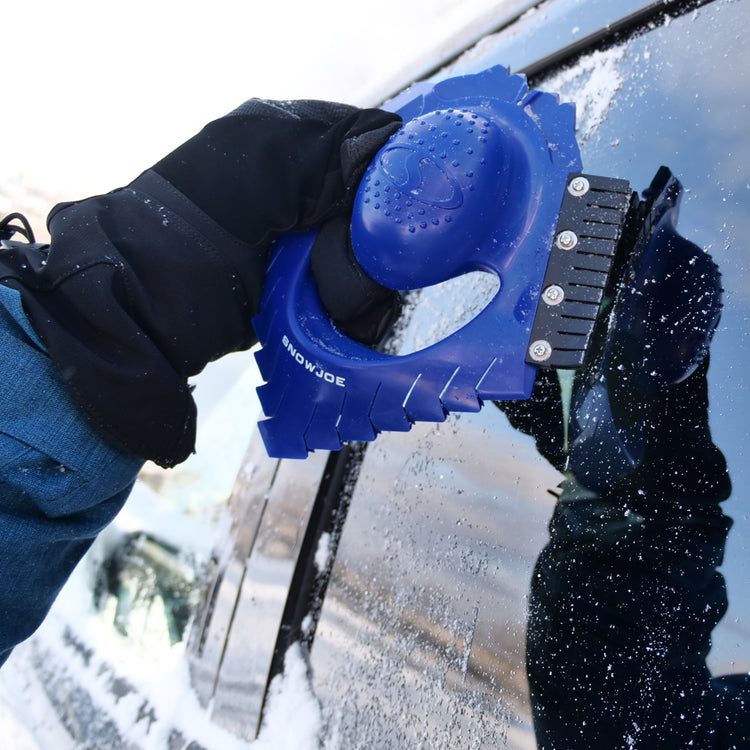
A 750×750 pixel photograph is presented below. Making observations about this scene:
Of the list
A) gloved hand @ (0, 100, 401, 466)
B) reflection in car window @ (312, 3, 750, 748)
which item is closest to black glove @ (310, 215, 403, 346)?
gloved hand @ (0, 100, 401, 466)

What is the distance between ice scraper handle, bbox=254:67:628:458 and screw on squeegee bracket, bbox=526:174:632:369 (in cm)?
1

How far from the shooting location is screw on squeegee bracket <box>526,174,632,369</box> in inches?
29.7

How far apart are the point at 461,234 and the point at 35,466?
0.58 meters

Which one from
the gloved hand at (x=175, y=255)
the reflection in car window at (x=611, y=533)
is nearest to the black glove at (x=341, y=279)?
the gloved hand at (x=175, y=255)

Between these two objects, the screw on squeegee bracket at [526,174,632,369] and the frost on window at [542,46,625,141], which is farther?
the frost on window at [542,46,625,141]

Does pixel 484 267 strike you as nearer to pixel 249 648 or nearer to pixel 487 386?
pixel 487 386

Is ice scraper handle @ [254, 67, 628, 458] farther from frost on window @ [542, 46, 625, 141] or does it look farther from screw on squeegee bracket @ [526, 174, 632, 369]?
frost on window @ [542, 46, 625, 141]

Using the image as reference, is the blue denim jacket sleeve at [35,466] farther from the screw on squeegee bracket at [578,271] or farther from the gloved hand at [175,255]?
the screw on squeegee bracket at [578,271]

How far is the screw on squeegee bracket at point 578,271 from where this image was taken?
0.76 metres

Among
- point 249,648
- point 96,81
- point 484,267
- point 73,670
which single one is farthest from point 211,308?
point 96,81

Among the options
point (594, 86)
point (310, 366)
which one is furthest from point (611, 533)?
point (594, 86)

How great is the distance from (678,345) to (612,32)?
1.59ft

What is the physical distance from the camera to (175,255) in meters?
0.94

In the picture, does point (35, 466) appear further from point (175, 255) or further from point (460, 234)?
point (460, 234)
